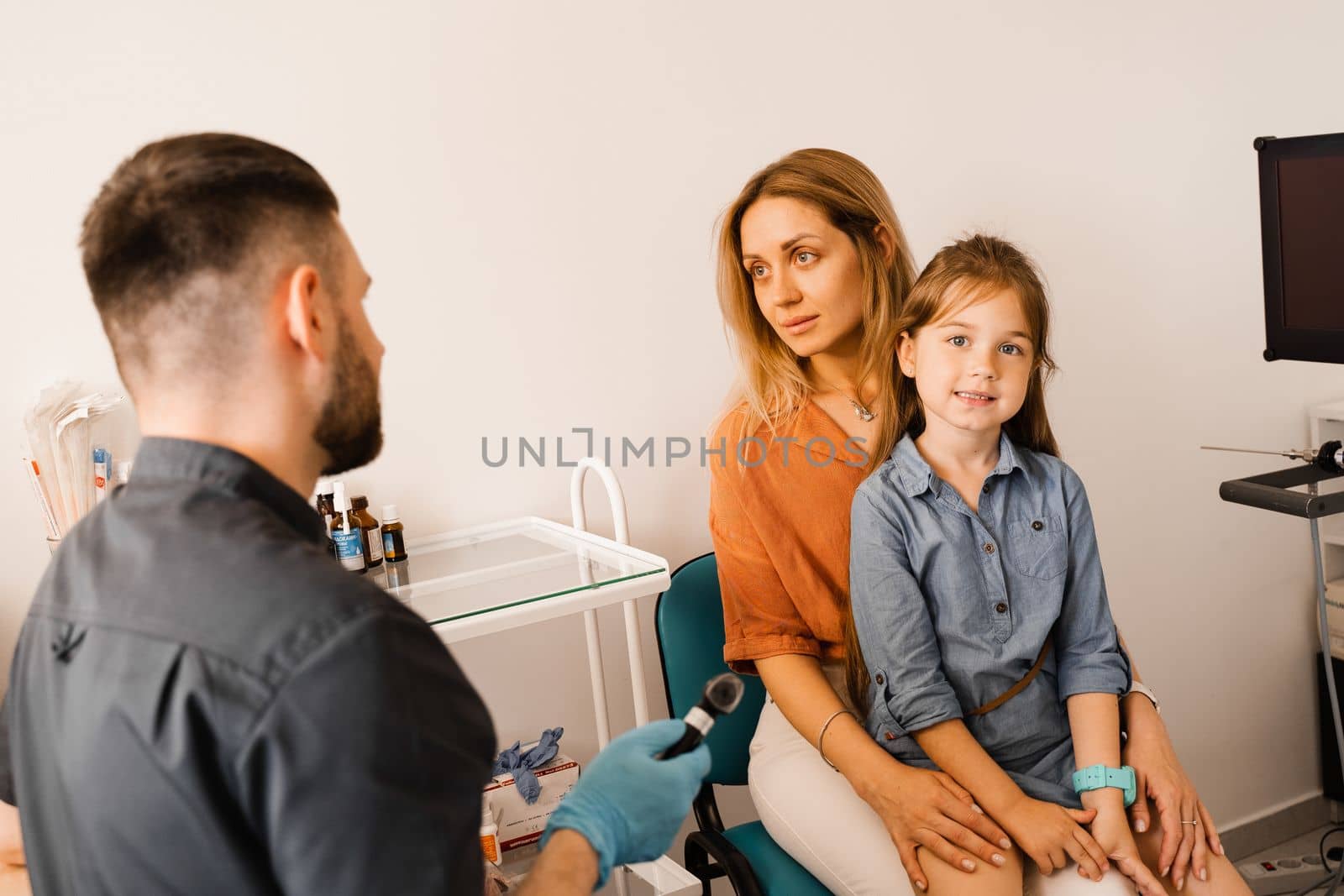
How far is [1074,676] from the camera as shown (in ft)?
5.12

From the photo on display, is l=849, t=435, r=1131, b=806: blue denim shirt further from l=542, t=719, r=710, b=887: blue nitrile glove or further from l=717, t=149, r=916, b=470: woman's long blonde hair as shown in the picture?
l=542, t=719, r=710, b=887: blue nitrile glove

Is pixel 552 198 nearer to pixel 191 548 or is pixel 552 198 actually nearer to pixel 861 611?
pixel 861 611

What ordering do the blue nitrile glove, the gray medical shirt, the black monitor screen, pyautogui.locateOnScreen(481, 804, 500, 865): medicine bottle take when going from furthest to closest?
the black monitor screen < pyautogui.locateOnScreen(481, 804, 500, 865): medicine bottle < the blue nitrile glove < the gray medical shirt

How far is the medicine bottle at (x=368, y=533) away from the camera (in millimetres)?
1781

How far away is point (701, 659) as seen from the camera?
185 centimetres

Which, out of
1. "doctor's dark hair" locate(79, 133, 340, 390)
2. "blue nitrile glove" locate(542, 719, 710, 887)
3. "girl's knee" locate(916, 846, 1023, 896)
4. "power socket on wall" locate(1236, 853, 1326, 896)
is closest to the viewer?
"doctor's dark hair" locate(79, 133, 340, 390)

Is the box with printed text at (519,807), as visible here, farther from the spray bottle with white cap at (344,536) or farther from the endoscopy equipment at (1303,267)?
the endoscopy equipment at (1303,267)

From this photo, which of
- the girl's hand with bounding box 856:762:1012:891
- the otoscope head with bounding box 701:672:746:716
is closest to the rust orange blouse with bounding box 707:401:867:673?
the girl's hand with bounding box 856:762:1012:891

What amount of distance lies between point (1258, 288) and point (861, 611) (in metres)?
1.71

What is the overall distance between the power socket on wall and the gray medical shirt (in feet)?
7.95

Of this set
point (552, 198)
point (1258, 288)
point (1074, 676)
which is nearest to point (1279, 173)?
point (1258, 288)

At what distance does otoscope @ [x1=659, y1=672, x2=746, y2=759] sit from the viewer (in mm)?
1066

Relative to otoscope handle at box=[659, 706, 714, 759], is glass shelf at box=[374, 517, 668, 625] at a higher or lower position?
higher

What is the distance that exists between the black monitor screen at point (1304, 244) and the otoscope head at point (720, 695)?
140 centimetres
